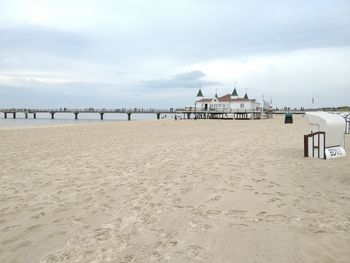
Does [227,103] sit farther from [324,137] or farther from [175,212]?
[175,212]

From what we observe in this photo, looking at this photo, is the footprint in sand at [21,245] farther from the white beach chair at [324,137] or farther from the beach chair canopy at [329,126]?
the beach chair canopy at [329,126]

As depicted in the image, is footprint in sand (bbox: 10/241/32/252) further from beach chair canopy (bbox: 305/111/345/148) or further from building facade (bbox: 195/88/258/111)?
building facade (bbox: 195/88/258/111)

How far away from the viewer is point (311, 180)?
22.9ft

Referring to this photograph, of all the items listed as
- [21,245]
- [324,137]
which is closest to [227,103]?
[324,137]

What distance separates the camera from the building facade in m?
73.8

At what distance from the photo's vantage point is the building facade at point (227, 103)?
2906 inches

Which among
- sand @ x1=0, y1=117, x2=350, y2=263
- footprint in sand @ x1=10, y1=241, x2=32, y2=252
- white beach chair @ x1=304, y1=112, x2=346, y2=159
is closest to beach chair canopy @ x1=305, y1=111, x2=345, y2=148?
white beach chair @ x1=304, y1=112, x2=346, y2=159

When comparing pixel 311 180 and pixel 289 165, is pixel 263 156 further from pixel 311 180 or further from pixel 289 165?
pixel 311 180

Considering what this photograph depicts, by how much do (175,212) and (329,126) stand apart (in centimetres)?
685

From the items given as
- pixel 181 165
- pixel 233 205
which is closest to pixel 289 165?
pixel 181 165

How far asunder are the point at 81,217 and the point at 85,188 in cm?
172

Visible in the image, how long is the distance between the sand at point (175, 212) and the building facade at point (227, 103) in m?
65.6

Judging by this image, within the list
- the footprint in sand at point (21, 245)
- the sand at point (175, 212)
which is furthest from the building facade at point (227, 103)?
the footprint in sand at point (21, 245)

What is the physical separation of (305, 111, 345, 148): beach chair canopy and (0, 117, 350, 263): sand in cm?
154
